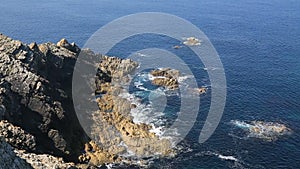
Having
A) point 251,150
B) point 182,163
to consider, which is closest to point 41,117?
point 182,163

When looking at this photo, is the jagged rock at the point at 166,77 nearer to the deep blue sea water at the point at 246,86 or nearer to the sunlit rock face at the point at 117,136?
the deep blue sea water at the point at 246,86

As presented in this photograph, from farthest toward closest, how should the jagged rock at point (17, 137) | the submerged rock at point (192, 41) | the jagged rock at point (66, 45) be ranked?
the submerged rock at point (192, 41)
the jagged rock at point (66, 45)
the jagged rock at point (17, 137)

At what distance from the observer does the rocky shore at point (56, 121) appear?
79.4 m

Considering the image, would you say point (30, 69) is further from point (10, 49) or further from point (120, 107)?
point (120, 107)

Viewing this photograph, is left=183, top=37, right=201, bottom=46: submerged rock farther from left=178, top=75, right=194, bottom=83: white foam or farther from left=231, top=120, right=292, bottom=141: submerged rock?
left=231, top=120, right=292, bottom=141: submerged rock

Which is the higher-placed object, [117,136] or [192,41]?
[192,41]

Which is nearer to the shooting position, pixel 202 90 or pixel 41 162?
pixel 41 162

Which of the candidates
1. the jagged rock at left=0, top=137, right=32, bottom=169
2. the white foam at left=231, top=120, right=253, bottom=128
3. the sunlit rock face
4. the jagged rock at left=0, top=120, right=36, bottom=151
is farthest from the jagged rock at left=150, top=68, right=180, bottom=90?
the jagged rock at left=0, top=137, right=32, bottom=169

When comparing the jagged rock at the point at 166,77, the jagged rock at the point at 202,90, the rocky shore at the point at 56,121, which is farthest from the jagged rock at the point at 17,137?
the jagged rock at the point at 202,90

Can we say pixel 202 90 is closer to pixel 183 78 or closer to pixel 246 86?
pixel 183 78

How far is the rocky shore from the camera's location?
79375 mm

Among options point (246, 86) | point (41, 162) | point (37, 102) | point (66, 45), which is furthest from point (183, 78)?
point (41, 162)

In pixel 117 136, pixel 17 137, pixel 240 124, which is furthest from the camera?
Result: pixel 240 124

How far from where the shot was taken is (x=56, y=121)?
87875 mm
